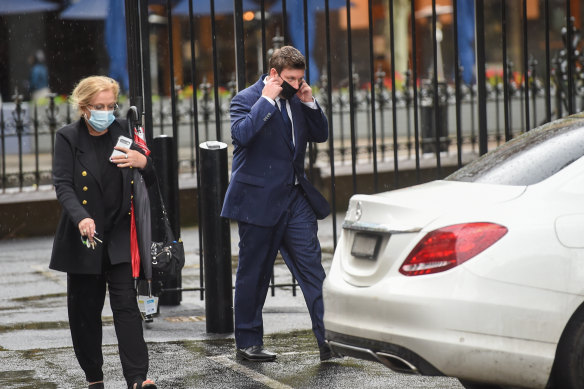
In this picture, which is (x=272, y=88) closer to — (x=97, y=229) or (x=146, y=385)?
(x=97, y=229)

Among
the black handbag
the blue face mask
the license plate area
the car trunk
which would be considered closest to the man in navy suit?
the black handbag

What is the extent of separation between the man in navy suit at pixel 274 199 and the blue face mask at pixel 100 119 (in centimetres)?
96

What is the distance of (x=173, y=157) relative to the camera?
8.26 meters

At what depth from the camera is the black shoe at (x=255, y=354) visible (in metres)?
6.61

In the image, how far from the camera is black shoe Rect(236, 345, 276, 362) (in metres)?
6.61

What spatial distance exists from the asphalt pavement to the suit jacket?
2.88 feet

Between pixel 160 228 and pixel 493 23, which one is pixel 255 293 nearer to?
pixel 160 228

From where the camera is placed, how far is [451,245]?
4727 millimetres

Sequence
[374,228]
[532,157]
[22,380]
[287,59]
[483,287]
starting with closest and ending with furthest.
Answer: [483,287] → [374,228] → [532,157] → [22,380] → [287,59]

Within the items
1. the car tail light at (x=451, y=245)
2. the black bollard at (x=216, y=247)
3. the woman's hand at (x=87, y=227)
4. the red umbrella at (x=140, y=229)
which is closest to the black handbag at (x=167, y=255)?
the red umbrella at (x=140, y=229)

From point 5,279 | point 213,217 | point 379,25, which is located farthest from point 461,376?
point 379,25

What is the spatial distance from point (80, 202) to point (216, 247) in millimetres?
1925

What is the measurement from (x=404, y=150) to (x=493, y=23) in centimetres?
995

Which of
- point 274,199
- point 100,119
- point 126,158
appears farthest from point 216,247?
point 100,119
